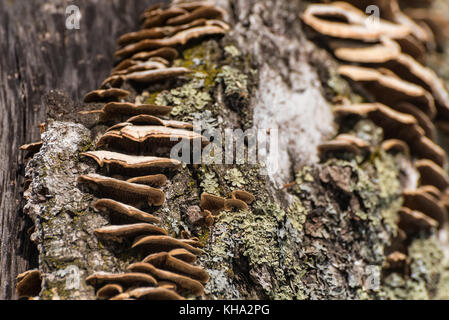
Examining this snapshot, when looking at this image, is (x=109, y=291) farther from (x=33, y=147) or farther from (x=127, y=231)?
(x=33, y=147)

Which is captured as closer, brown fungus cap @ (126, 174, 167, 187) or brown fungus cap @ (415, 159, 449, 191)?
brown fungus cap @ (126, 174, 167, 187)

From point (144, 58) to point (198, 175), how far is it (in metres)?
1.47

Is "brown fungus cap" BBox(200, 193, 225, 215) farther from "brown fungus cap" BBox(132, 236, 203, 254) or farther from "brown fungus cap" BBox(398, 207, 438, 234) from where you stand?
"brown fungus cap" BBox(398, 207, 438, 234)

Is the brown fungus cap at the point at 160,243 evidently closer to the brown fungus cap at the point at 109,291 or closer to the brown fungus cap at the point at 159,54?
the brown fungus cap at the point at 109,291

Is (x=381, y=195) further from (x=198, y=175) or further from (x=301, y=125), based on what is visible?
(x=198, y=175)

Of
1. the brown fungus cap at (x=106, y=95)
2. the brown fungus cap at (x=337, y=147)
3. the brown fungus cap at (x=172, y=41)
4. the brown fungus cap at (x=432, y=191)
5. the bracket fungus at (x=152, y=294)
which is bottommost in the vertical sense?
the bracket fungus at (x=152, y=294)

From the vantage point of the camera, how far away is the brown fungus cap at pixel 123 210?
9.27 ft

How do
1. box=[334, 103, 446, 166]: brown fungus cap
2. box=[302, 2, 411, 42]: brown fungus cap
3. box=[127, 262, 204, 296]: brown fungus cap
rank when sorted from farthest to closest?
box=[302, 2, 411, 42]: brown fungus cap, box=[334, 103, 446, 166]: brown fungus cap, box=[127, 262, 204, 296]: brown fungus cap

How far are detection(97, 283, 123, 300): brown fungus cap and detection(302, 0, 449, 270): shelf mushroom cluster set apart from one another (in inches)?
119

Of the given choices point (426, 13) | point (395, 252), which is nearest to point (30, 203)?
point (395, 252)

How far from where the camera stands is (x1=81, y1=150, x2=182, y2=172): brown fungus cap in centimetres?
297

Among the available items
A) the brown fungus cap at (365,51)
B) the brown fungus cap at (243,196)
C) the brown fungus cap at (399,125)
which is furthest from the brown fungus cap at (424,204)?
the brown fungus cap at (243,196)

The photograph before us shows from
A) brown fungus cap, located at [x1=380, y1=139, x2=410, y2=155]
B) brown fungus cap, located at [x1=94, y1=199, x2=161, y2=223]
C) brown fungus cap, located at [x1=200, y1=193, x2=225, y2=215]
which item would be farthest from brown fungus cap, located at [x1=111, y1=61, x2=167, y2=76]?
brown fungus cap, located at [x1=380, y1=139, x2=410, y2=155]

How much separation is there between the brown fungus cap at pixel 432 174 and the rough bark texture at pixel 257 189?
41 centimetres
